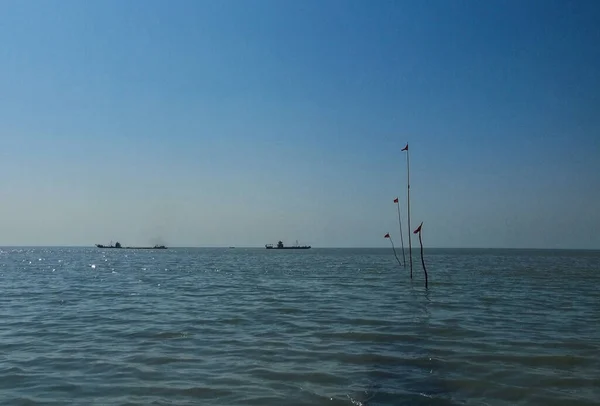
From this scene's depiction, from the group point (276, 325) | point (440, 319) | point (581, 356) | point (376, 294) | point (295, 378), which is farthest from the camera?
point (376, 294)

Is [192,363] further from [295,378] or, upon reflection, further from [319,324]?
[319,324]

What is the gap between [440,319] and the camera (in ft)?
66.9

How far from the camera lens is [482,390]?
10.7 meters

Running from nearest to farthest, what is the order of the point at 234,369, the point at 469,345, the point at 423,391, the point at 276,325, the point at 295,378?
the point at 423,391 → the point at 295,378 → the point at 234,369 → the point at 469,345 → the point at 276,325

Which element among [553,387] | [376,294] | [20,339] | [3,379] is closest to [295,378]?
[553,387]

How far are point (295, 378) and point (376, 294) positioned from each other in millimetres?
20274

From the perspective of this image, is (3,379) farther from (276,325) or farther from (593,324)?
(593,324)

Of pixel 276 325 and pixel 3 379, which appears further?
pixel 276 325

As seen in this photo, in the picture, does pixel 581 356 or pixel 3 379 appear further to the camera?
pixel 581 356

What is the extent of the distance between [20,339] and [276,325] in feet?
27.8

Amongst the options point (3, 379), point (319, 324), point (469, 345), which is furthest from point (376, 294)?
point (3, 379)

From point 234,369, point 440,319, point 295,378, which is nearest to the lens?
point 295,378

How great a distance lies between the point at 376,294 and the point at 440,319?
10558 mm

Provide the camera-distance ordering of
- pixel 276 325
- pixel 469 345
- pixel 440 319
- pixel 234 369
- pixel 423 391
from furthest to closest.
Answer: pixel 440 319
pixel 276 325
pixel 469 345
pixel 234 369
pixel 423 391
